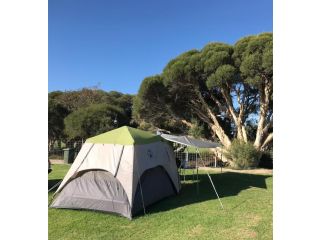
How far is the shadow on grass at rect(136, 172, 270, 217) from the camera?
20.6ft

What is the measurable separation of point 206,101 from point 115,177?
1144 cm

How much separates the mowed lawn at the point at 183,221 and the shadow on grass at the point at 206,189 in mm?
20

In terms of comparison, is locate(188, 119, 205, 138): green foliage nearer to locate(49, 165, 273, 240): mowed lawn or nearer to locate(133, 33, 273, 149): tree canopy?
locate(133, 33, 273, 149): tree canopy

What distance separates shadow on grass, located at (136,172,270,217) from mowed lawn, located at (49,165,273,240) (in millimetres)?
20

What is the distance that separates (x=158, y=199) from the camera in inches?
253

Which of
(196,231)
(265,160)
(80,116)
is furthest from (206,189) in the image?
(80,116)

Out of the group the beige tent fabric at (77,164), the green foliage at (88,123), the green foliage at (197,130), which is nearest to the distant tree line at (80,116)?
the green foliage at (88,123)

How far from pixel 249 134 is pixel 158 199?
10600 mm

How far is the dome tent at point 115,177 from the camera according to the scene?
5598 mm

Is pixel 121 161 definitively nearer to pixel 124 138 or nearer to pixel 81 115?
pixel 124 138

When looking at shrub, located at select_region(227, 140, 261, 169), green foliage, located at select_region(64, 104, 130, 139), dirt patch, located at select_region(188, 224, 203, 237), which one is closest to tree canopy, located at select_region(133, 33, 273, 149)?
shrub, located at select_region(227, 140, 261, 169)
